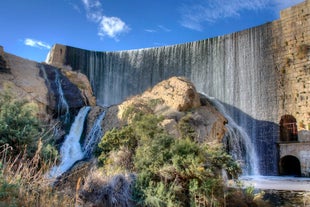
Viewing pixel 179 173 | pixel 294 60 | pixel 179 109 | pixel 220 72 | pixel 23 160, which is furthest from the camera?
pixel 220 72

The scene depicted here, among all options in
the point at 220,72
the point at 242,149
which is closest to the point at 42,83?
the point at 242,149

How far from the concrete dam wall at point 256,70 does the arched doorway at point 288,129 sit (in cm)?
40

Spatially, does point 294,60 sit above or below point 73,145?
above

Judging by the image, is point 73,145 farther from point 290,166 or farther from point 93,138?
point 290,166

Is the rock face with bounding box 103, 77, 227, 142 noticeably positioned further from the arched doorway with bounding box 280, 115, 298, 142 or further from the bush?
the arched doorway with bounding box 280, 115, 298, 142

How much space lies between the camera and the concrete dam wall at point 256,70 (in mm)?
17688

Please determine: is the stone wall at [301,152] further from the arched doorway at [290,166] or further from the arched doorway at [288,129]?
the arched doorway at [288,129]

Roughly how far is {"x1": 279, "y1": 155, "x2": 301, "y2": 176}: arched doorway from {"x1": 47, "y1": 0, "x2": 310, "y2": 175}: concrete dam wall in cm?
51

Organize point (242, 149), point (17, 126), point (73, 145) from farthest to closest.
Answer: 1. point (242, 149)
2. point (73, 145)
3. point (17, 126)

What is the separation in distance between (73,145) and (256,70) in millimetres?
12194

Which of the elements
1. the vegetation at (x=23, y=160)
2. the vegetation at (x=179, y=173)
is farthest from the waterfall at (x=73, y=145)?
the vegetation at (x=179, y=173)

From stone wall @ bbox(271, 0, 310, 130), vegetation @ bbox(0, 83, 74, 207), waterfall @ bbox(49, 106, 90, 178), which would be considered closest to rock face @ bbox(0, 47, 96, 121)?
waterfall @ bbox(49, 106, 90, 178)

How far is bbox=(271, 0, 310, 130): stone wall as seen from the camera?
682 inches

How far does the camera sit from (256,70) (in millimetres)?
19500
